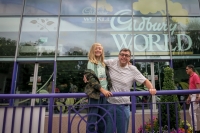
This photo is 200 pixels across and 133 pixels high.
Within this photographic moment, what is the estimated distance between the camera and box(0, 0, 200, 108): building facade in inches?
290

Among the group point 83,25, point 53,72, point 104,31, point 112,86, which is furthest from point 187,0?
point 112,86

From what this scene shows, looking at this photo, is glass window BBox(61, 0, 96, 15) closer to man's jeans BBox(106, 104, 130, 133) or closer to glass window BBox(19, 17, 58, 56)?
glass window BBox(19, 17, 58, 56)

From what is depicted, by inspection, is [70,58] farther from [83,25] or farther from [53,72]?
[83,25]

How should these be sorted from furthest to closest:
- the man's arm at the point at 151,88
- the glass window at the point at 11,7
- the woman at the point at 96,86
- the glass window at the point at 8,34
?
the glass window at the point at 11,7, the glass window at the point at 8,34, the man's arm at the point at 151,88, the woman at the point at 96,86

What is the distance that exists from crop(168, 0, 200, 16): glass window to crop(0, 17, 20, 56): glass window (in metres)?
7.34

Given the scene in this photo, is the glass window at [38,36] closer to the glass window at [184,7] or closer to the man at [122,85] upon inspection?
the man at [122,85]

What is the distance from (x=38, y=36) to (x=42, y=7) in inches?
60.1

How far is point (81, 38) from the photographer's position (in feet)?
25.7

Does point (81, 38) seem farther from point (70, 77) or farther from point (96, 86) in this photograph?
point (96, 86)

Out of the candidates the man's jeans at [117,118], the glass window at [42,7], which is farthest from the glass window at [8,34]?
the man's jeans at [117,118]

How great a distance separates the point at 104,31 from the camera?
7859 millimetres

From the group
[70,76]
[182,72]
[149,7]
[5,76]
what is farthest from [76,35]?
[182,72]

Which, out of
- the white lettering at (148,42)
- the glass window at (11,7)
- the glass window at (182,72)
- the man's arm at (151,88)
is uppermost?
the glass window at (11,7)

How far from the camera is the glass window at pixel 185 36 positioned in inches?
300
